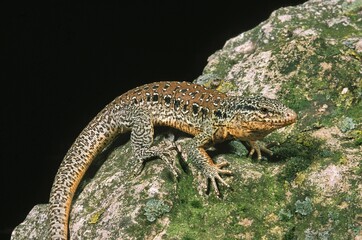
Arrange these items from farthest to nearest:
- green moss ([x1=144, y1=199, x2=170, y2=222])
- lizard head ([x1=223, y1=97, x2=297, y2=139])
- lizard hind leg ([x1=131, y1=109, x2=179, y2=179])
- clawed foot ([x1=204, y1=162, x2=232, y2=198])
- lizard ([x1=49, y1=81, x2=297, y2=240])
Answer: lizard hind leg ([x1=131, y1=109, x2=179, y2=179]), lizard ([x1=49, y1=81, x2=297, y2=240]), clawed foot ([x1=204, y1=162, x2=232, y2=198]), lizard head ([x1=223, y1=97, x2=297, y2=139]), green moss ([x1=144, y1=199, x2=170, y2=222])

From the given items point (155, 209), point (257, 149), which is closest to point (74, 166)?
point (155, 209)

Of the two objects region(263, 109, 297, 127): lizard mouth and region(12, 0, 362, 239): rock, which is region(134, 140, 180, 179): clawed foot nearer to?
region(12, 0, 362, 239): rock

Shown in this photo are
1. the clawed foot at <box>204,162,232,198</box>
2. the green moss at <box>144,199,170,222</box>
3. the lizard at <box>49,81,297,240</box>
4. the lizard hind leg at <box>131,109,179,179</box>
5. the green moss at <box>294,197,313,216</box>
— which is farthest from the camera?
the lizard hind leg at <box>131,109,179,179</box>

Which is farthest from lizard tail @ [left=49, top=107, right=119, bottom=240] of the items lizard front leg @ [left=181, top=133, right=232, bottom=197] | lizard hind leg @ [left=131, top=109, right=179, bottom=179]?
lizard front leg @ [left=181, top=133, right=232, bottom=197]

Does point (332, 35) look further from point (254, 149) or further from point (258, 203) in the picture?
point (258, 203)

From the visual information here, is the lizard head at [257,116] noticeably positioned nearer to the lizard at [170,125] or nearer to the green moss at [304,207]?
the lizard at [170,125]

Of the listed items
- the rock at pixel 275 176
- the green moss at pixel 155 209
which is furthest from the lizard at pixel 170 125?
the green moss at pixel 155 209

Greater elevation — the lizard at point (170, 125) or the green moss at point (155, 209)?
the lizard at point (170, 125)
